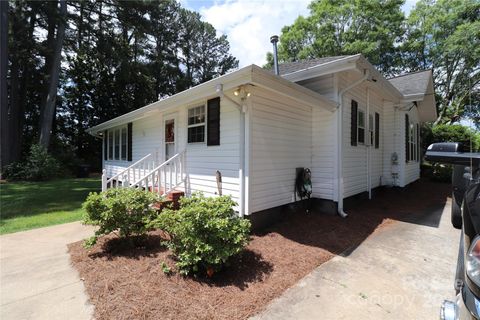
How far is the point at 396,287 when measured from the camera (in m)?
2.96

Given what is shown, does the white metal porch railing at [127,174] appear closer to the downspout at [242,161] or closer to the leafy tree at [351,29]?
the downspout at [242,161]

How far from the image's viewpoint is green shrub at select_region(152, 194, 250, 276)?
2.97m

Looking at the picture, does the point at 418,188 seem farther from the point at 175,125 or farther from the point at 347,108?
the point at 175,125

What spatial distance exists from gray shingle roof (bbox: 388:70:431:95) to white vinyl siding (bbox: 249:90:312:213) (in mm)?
5134

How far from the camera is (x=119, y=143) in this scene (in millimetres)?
11195

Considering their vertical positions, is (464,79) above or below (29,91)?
above

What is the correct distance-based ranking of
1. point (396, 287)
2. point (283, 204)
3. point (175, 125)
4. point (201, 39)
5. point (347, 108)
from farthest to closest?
point (201, 39) → point (175, 125) → point (347, 108) → point (283, 204) → point (396, 287)

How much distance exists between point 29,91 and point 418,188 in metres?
24.9

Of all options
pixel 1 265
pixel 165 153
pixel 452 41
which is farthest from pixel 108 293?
pixel 452 41

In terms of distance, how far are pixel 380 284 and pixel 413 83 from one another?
892cm

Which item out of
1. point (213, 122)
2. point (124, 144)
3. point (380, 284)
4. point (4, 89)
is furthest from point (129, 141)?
point (4, 89)

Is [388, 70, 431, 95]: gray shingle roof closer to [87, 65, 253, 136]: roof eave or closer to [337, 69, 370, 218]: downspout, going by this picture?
[337, 69, 370, 218]: downspout

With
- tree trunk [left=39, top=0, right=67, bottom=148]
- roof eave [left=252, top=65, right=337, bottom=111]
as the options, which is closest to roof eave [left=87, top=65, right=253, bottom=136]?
roof eave [left=252, top=65, right=337, bottom=111]

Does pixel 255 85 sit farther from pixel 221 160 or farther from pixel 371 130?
pixel 371 130
